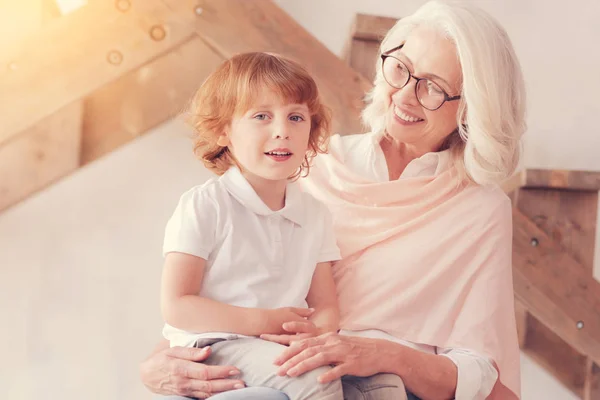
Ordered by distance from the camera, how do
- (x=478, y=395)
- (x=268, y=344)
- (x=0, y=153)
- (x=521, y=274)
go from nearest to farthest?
(x=268, y=344), (x=478, y=395), (x=521, y=274), (x=0, y=153)

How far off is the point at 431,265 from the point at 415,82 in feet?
1.37

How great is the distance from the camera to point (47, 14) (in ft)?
9.75

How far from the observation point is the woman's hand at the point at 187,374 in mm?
1404

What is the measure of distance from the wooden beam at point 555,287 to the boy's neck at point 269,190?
108 cm

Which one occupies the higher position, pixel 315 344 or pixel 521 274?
pixel 521 274

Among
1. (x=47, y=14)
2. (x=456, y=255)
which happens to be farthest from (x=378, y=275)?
(x=47, y=14)

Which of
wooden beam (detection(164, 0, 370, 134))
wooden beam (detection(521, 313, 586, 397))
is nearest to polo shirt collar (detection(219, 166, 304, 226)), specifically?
wooden beam (detection(164, 0, 370, 134))

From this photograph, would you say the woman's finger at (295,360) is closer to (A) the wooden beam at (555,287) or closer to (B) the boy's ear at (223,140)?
(B) the boy's ear at (223,140)

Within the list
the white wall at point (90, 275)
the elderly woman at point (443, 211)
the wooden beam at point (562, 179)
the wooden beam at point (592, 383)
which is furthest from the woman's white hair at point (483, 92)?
the wooden beam at point (592, 383)

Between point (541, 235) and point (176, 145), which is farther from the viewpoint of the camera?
point (176, 145)

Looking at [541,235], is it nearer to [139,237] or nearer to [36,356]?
[139,237]

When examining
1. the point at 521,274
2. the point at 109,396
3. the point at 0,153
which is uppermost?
the point at 0,153

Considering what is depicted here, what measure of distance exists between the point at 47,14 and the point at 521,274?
6.26 feet

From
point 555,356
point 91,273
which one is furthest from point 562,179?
point 91,273
